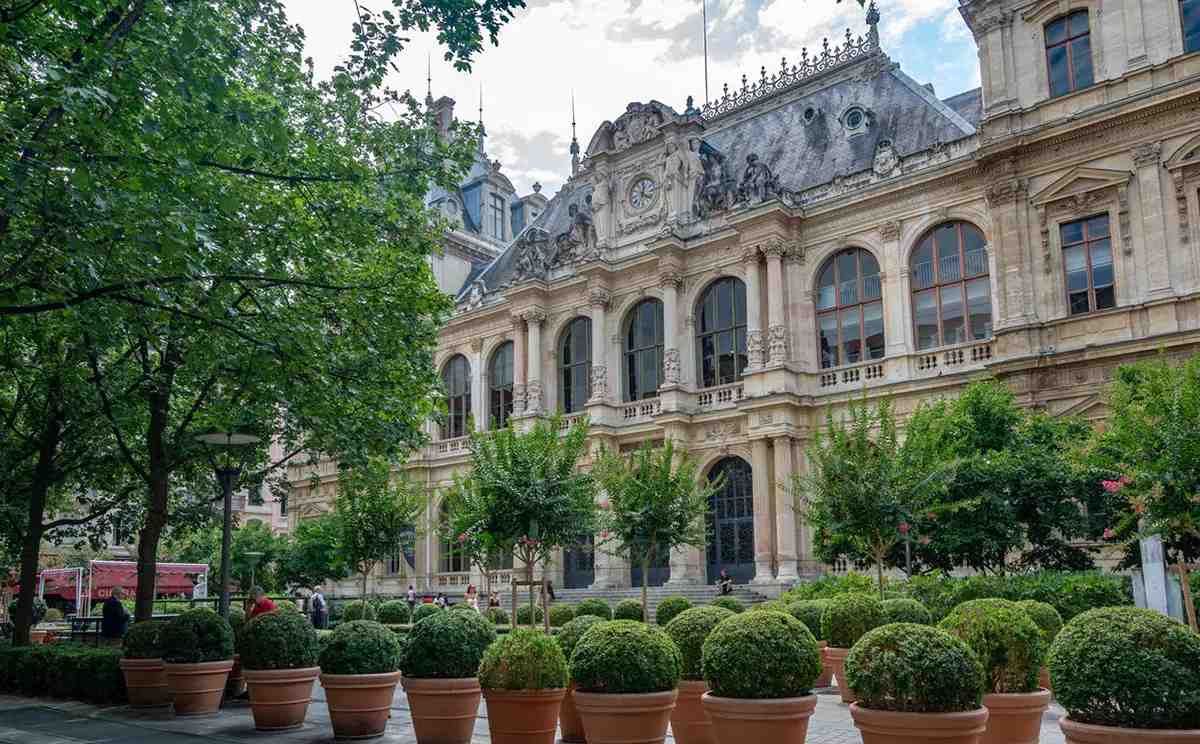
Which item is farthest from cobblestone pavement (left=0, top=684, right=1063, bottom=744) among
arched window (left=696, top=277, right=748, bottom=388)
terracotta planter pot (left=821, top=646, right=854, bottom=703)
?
arched window (left=696, top=277, right=748, bottom=388)

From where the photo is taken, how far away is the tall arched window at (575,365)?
38.5 metres

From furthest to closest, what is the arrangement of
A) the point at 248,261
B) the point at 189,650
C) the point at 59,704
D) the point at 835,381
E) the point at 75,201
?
the point at 835,381 → the point at 59,704 → the point at 189,650 → the point at 248,261 → the point at 75,201

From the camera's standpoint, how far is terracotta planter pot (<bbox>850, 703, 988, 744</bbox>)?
7371 mm

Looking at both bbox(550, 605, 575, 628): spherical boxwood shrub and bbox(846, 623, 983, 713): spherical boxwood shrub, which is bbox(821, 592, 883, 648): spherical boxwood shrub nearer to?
bbox(846, 623, 983, 713): spherical boxwood shrub

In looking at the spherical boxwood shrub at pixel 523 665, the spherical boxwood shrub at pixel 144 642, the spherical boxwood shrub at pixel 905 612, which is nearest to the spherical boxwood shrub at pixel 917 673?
the spherical boxwood shrub at pixel 523 665

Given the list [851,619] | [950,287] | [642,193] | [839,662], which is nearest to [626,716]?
[851,619]

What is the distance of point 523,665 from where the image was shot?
993cm

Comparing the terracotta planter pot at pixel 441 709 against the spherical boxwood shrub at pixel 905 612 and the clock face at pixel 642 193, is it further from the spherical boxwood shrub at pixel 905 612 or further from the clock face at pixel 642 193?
the clock face at pixel 642 193

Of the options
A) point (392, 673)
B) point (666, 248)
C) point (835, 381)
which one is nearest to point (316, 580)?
point (666, 248)

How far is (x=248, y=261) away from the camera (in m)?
12.5

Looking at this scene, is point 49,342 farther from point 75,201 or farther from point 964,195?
point 964,195

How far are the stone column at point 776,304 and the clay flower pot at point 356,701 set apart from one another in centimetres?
2159

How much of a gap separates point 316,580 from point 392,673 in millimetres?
29308

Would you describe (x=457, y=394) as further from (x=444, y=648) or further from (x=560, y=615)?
(x=444, y=648)
